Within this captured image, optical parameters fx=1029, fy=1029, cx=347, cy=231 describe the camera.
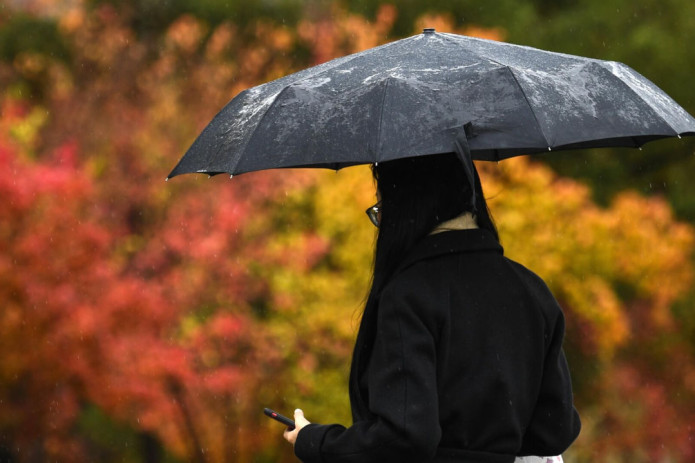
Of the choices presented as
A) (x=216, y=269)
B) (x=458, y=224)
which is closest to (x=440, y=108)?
(x=458, y=224)

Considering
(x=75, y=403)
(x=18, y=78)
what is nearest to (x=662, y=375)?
(x=75, y=403)

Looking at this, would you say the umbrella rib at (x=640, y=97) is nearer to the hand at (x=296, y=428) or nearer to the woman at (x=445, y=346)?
the woman at (x=445, y=346)

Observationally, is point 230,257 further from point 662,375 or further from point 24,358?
point 662,375

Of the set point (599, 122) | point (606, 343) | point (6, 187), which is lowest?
point (606, 343)

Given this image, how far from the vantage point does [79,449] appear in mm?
12203

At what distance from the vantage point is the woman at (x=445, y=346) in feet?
6.52

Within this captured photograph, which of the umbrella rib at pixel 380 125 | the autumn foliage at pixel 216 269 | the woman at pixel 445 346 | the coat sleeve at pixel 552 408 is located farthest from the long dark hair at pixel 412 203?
the autumn foliage at pixel 216 269

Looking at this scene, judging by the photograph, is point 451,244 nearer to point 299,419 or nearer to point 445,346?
point 445,346

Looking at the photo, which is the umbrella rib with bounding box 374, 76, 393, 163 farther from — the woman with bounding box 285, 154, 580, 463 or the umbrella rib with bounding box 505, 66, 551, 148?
the umbrella rib with bounding box 505, 66, 551, 148

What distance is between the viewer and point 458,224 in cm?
216

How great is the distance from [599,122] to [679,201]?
32.6 feet

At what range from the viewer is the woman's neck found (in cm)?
215

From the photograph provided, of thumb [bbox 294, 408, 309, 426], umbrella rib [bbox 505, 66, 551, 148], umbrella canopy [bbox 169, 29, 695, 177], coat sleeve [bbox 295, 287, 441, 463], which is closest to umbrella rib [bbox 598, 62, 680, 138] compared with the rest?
umbrella canopy [bbox 169, 29, 695, 177]

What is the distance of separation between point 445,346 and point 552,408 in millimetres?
335
